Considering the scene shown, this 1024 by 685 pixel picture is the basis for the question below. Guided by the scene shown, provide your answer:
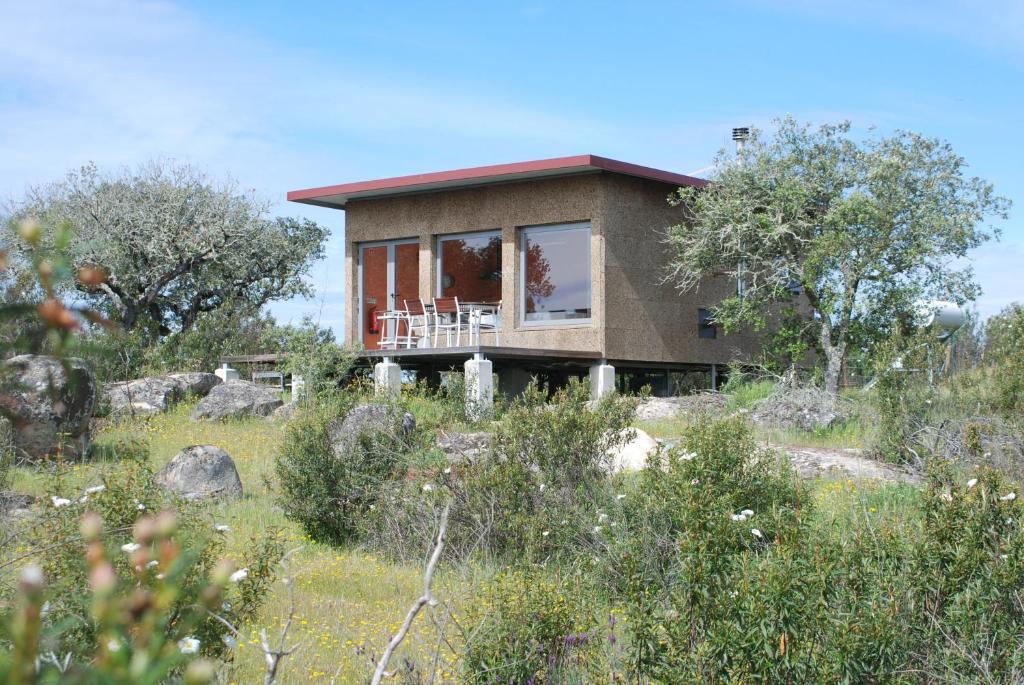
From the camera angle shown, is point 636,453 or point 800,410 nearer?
point 636,453

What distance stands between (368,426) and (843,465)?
15.5 feet

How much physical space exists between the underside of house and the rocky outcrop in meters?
2.78

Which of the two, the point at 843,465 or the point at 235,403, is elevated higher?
the point at 235,403

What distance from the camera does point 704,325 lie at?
19047mm

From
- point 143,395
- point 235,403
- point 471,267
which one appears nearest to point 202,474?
point 235,403

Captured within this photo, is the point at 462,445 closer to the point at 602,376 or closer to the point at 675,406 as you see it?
the point at 675,406

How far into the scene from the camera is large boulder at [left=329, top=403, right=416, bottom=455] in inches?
381

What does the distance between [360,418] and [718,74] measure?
4720 mm

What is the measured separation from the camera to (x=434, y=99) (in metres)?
9.96

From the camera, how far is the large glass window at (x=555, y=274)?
17750 mm

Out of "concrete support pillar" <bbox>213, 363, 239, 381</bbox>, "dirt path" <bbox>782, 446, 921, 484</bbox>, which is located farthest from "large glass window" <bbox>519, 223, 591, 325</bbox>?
"dirt path" <bbox>782, 446, 921, 484</bbox>

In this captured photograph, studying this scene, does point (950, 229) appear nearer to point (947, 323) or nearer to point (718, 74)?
point (947, 323)

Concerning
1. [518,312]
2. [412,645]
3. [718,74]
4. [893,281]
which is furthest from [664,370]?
[412,645]

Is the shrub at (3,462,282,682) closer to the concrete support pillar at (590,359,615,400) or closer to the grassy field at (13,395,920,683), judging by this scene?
the grassy field at (13,395,920,683)
